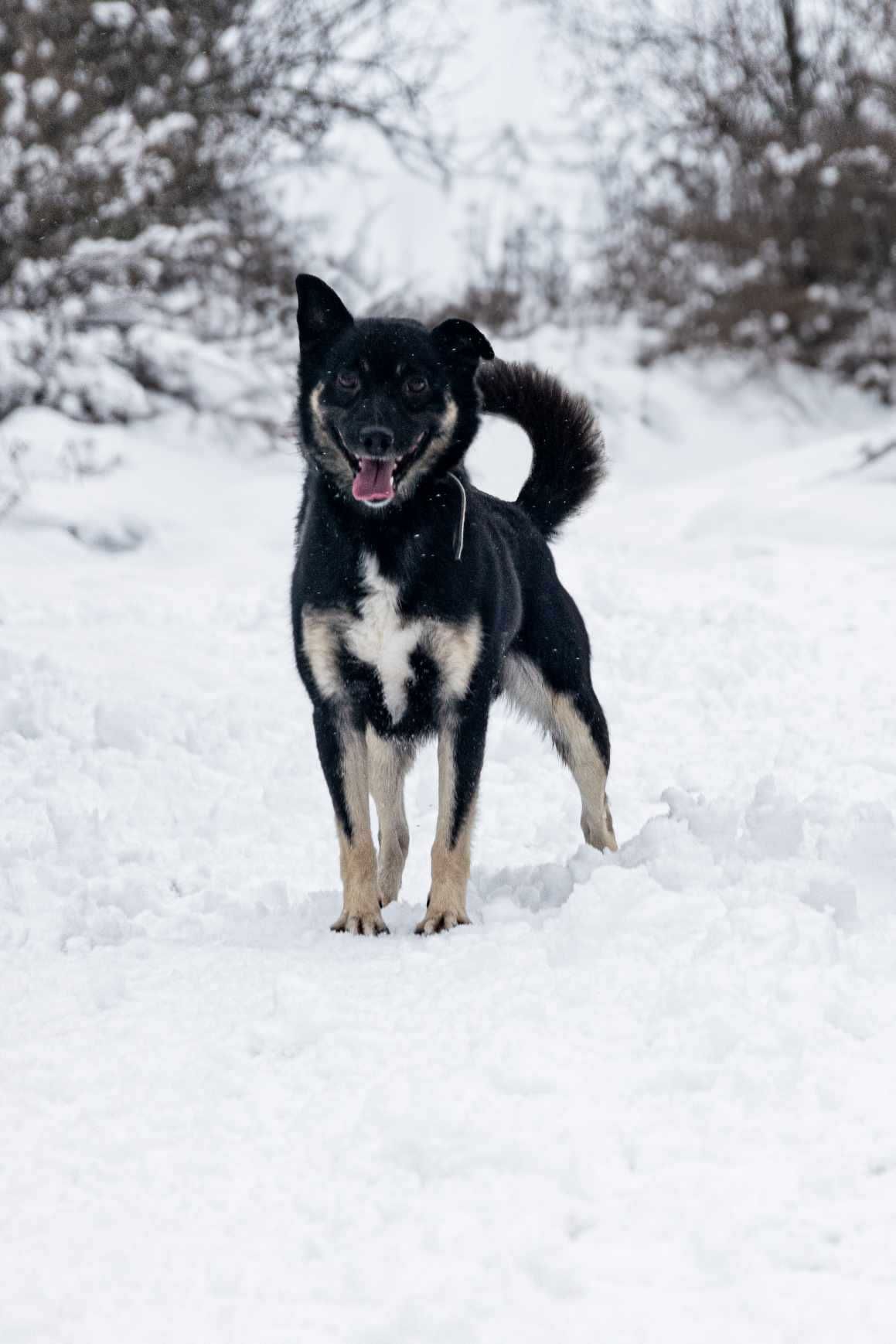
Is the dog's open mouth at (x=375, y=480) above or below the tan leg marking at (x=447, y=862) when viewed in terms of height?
above

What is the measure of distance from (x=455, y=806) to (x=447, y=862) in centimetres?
15

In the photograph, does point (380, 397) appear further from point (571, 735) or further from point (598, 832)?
point (598, 832)

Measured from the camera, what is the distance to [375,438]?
402 cm

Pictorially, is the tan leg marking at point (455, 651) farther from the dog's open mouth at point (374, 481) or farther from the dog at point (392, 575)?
the dog's open mouth at point (374, 481)

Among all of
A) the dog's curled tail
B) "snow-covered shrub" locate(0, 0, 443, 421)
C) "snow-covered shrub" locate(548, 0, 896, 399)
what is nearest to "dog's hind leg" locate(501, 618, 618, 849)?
the dog's curled tail

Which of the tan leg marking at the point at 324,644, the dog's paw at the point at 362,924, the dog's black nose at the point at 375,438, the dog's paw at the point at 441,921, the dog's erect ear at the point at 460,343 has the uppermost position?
the dog's erect ear at the point at 460,343

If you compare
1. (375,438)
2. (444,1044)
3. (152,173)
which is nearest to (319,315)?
(375,438)

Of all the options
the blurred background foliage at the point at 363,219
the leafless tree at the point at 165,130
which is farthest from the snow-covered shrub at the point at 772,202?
the leafless tree at the point at 165,130

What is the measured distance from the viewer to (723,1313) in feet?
7.66

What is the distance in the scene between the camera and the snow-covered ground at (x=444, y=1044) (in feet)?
8.02

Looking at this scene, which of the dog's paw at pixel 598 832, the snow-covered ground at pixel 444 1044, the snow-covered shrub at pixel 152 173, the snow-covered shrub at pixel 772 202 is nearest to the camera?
the snow-covered ground at pixel 444 1044

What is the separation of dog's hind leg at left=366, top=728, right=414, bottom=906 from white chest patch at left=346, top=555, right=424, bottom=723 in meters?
0.62

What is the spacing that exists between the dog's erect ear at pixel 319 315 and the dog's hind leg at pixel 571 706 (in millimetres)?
1168

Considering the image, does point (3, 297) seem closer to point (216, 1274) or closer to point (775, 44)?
point (216, 1274)
